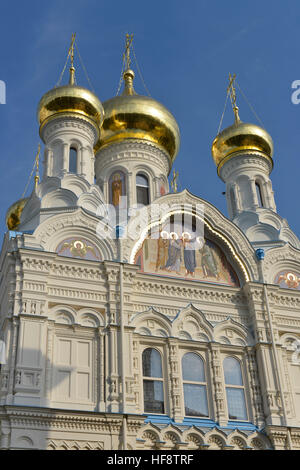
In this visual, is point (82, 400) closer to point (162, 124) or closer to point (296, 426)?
point (296, 426)

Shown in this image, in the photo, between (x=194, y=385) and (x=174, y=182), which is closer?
(x=194, y=385)

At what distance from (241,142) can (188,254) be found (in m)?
4.16

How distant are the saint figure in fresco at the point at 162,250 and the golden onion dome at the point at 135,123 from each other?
3.64 meters

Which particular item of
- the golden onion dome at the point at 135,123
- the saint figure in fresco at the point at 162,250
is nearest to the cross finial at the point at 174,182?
the golden onion dome at the point at 135,123

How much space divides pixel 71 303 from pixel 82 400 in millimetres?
1710

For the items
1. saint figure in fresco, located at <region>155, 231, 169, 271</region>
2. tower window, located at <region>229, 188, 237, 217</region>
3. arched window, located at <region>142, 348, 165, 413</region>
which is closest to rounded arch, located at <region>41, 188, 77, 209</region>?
Answer: saint figure in fresco, located at <region>155, 231, 169, 271</region>

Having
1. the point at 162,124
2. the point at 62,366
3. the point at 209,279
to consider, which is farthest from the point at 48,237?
the point at 162,124

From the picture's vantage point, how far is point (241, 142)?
16250 mm

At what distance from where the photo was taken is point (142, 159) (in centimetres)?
1587

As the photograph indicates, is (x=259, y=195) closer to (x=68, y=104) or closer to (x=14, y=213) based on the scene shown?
(x=68, y=104)

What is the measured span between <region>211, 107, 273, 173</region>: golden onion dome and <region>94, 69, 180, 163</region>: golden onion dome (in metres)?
1.21

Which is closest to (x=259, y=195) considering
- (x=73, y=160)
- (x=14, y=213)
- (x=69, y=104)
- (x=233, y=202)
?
(x=233, y=202)

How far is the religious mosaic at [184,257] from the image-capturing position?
42.5 ft

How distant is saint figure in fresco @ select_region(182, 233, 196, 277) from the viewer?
1313 centimetres
